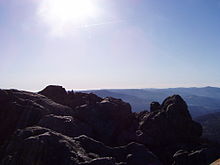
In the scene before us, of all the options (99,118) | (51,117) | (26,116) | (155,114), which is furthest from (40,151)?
(155,114)

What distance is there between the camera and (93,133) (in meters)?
45.0

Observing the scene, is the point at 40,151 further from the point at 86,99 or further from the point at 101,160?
the point at 86,99

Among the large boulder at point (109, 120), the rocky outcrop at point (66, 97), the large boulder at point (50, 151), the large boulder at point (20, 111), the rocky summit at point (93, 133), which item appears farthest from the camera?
the rocky outcrop at point (66, 97)

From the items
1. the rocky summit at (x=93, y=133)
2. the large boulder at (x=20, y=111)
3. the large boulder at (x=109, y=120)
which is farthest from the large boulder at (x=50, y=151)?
the large boulder at (x=109, y=120)

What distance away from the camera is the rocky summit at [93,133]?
90.2ft

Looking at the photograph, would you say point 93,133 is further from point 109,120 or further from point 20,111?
point 20,111

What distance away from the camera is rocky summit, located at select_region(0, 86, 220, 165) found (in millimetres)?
27500

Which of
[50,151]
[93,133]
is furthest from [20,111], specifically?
[50,151]

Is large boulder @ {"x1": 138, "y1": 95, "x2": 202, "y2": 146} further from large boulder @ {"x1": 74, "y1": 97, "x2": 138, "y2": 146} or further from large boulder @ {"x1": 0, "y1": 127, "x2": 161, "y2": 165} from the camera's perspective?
large boulder @ {"x1": 0, "y1": 127, "x2": 161, "y2": 165}

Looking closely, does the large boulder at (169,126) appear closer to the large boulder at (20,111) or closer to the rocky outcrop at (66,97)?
the rocky outcrop at (66,97)

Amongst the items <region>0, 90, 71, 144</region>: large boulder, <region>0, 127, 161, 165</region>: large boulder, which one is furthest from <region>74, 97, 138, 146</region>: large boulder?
<region>0, 127, 161, 165</region>: large boulder

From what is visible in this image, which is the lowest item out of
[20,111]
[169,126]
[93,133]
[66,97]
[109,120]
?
[93,133]

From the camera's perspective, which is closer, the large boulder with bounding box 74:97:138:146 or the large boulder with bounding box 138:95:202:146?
the large boulder with bounding box 74:97:138:146

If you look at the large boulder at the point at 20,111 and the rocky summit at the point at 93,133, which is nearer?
the rocky summit at the point at 93,133
